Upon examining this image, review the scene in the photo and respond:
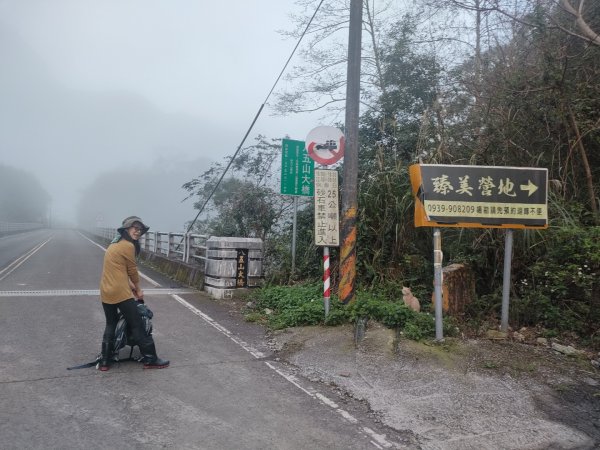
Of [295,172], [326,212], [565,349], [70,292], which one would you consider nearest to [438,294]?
[565,349]

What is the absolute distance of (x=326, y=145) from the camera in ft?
24.0

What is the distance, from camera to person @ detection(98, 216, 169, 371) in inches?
202

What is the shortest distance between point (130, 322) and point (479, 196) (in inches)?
177

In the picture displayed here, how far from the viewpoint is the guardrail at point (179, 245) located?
39.7ft

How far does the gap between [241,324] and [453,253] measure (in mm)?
3673

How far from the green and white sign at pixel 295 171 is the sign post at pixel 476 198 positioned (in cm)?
401

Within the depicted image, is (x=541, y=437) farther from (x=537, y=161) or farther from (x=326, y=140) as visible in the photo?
(x=537, y=161)

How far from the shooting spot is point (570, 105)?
7988 millimetres

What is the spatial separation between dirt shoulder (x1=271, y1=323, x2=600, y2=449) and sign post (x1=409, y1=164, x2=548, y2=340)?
0.69 metres

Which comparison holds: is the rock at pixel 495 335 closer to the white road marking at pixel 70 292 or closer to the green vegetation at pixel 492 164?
the green vegetation at pixel 492 164

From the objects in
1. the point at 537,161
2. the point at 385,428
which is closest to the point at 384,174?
the point at 537,161

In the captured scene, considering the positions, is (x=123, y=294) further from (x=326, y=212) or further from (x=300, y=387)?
(x=326, y=212)

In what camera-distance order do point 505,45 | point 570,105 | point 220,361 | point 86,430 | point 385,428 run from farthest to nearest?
point 505,45 < point 570,105 < point 220,361 < point 385,428 < point 86,430

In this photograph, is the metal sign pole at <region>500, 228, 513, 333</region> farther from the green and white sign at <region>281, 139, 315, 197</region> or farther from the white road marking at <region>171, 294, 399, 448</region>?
the green and white sign at <region>281, 139, 315, 197</region>
